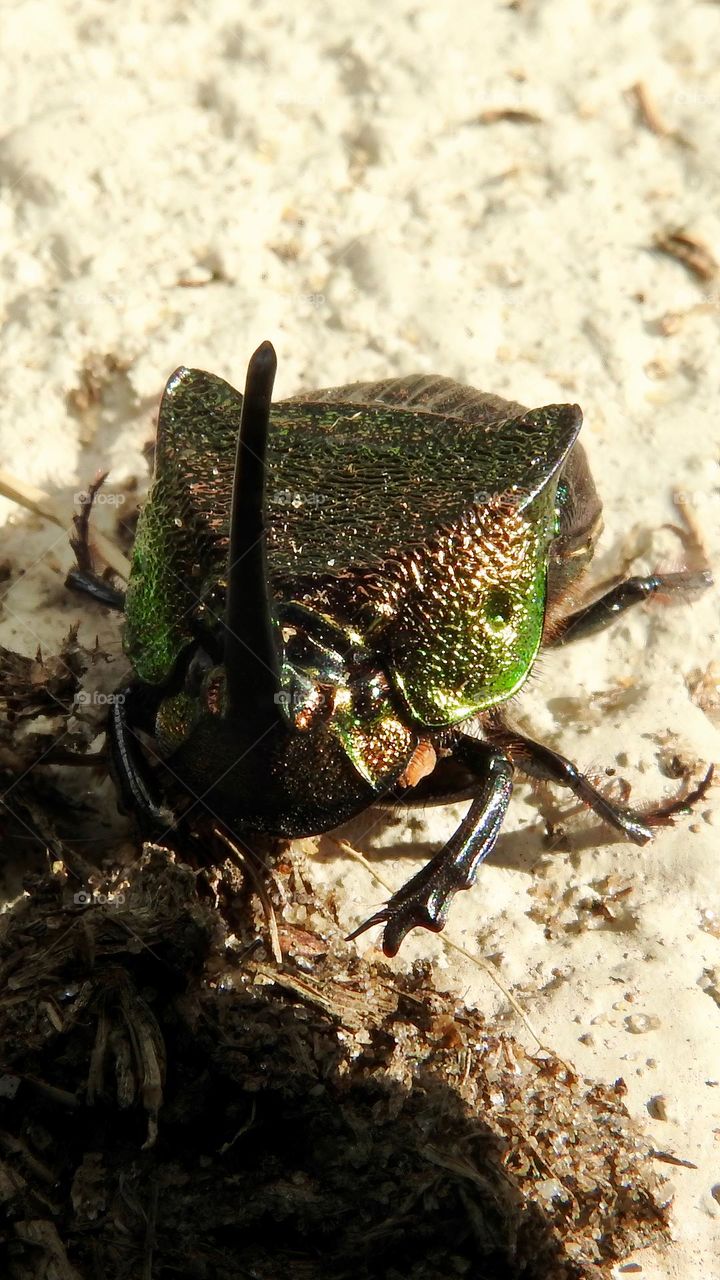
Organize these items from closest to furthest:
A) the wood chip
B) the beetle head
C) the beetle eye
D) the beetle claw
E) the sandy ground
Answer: the beetle head, the beetle claw, the beetle eye, the sandy ground, the wood chip

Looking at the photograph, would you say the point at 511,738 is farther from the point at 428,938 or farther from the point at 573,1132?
the point at 573,1132

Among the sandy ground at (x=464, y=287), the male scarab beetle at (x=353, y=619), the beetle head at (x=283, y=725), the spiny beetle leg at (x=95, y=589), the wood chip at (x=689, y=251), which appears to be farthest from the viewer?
the wood chip at (x=689, y=251)

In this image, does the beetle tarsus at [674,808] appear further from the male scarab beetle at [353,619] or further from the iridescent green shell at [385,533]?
the iridescent green shell at [385,533]

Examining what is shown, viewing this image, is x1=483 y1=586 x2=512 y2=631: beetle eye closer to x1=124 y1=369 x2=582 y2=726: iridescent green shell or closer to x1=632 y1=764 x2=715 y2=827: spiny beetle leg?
x1=124 y1=369 x2=582 y2=726: iridescent green shell

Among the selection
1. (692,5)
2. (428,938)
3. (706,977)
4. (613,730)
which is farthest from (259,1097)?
(692,5)

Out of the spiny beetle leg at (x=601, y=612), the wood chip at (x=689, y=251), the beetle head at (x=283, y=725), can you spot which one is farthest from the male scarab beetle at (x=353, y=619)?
the wood chip at (x=689, y=251)

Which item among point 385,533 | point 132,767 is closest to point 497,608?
point 385,533

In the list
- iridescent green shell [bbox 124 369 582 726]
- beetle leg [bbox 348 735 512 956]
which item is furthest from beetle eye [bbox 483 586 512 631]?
beetle leg [bbox 348 735 512 956]
